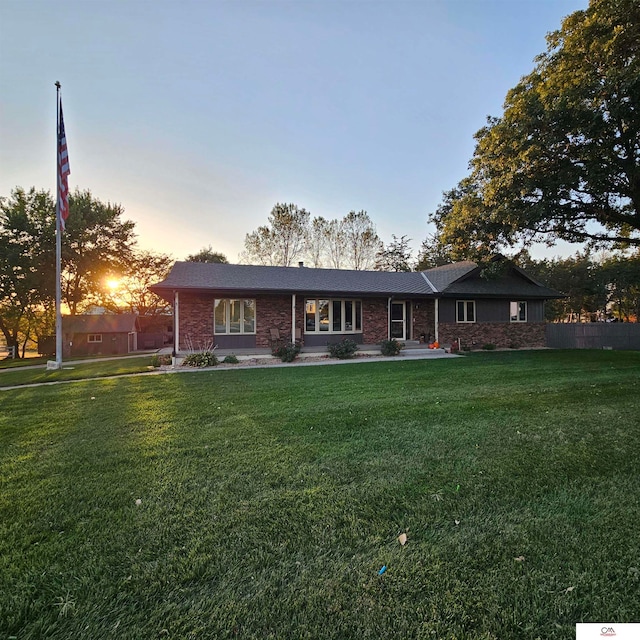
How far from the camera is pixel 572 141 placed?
31.3 ft

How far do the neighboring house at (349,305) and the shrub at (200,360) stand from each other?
1.66 meters

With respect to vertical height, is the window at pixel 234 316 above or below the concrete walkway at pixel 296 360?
above

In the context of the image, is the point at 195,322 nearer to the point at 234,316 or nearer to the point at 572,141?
the point at 234,316

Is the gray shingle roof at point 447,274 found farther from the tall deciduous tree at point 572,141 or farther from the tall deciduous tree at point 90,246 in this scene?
the tall deciduous tree at point 90,246

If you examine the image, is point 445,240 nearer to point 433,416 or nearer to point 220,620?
point 433,416

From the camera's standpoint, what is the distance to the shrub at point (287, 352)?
12.6 meters

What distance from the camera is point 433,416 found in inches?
203

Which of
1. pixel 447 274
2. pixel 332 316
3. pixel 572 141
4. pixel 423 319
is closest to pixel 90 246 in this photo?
pixel 332 316

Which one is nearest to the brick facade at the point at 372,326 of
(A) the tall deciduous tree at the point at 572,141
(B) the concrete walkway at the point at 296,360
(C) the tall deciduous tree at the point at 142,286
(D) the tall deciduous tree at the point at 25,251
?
(B) the concrete walkway at the point at 296,360

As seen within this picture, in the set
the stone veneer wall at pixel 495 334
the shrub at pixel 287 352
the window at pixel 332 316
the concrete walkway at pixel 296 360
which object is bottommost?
the concrete walkway at pixel 296 360

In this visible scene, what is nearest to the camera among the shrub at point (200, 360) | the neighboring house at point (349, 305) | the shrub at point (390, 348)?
the shrub at point (200, 360)

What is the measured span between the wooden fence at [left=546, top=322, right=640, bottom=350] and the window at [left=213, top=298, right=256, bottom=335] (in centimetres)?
1576

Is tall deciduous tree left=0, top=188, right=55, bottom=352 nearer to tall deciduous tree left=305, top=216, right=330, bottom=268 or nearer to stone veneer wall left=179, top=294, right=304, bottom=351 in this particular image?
stone veneer wall left=179, top=294, right=304, bottom=351

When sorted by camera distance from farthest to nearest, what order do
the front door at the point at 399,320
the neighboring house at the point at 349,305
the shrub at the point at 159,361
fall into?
the front door at the point at 399,320 → the neighboring house at the point at 349,305 → the shrub at the point at 159,361
